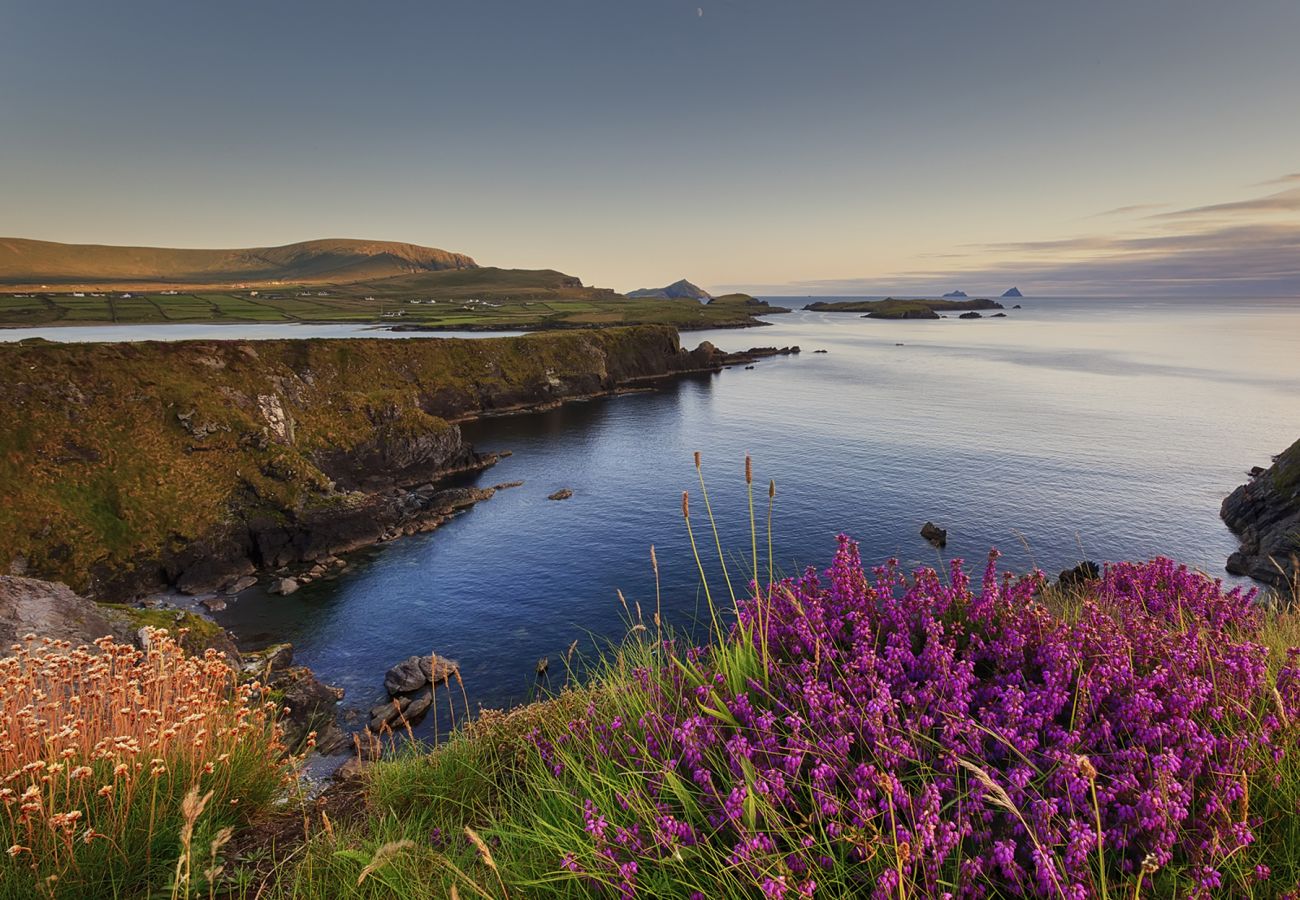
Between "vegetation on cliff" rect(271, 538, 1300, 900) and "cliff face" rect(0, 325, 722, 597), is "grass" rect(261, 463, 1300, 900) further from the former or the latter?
"cliff face" rect(0, 325, 722, 597)

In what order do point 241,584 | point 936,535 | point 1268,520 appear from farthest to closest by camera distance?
point 936,535
point 1268,520
point 241,584

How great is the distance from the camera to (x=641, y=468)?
78812 millimetres

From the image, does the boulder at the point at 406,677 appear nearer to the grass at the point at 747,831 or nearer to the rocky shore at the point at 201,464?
the rocky shore at the point at 201,464

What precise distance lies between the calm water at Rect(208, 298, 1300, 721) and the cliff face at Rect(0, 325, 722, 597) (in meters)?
7.81

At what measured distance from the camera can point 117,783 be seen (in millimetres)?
5422

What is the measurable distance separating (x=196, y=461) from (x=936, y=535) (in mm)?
67448

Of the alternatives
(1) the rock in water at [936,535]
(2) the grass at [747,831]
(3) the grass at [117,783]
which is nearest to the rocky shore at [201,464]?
(1) the rock in water at [936,535]

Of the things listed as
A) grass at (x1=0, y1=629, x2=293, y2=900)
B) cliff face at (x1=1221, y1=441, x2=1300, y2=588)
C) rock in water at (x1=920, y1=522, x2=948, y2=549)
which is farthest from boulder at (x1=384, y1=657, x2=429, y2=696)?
cliff face at (x1=1221, y1=441, x2=1300, y2=588)

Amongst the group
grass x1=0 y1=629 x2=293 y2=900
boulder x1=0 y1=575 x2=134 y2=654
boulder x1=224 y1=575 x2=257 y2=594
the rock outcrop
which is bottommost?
boulder x1=224 y1=575 x2=257 y2=594

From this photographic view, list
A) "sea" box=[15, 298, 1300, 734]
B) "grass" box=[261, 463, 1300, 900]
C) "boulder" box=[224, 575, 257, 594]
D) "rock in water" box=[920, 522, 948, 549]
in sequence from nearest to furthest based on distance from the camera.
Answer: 1. "grass" box=[261, 463, 1300, 900]
2. "sea" box=[15, 298, 1300, 734]
3. "boulder" box=[224, 575, 257, 594]
4. "rock in water" box=[920, 522, 948, 549]

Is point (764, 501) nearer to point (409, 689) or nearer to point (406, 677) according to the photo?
point (406, 677)

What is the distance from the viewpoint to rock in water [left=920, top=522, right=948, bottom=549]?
49.1 m

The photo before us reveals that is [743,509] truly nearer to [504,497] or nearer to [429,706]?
[504,497]

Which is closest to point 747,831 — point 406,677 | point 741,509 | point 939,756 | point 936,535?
point 939,756
